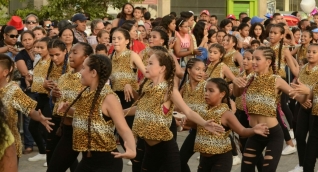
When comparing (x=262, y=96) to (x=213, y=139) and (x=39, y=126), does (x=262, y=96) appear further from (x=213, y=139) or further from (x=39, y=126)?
(x=39, y=126)

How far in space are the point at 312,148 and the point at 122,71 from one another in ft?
8.86

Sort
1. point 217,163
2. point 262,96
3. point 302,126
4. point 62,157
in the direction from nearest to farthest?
1. point 62,157
2. point 217,163
3. point 262,96
4. point 302,126

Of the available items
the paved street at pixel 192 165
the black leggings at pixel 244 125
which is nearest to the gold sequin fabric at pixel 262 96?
the black leggings at pixel 244 125

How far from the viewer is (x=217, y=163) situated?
715cm

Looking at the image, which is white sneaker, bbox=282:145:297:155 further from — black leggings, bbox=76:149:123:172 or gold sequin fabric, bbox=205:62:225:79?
black leggings, bbox=76:149:123:172

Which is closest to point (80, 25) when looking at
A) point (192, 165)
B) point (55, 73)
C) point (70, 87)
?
point (55, 73)

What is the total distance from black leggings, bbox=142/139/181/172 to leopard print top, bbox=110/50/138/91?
8.69 feet

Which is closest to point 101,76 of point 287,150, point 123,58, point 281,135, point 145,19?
point 281,135

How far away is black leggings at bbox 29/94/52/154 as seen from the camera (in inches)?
376

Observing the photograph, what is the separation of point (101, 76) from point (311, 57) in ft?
12.1

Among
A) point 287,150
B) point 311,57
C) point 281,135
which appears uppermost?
point 311,57

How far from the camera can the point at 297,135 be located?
9.02 m

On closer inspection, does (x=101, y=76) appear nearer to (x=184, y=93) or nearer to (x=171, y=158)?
(x=171, y=158)

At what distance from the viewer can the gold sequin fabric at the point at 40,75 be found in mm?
9602
